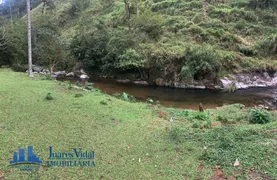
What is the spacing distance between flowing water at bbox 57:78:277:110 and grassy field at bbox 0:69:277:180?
766cm

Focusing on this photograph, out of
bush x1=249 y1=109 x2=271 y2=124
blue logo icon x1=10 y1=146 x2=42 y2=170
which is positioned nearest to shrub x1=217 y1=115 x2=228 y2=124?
bush x1=249 y1=109 x2=271 y2=124

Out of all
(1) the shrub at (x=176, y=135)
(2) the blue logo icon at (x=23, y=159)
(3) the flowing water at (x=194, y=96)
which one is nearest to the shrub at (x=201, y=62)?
(3) the flowing water at (x=194, y=96)

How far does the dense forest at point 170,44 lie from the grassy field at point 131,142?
597 inches

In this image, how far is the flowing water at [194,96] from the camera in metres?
18.3

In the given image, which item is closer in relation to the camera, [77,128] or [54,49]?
[77,128]

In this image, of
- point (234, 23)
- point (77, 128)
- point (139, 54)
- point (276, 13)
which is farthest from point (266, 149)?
point (276, 13)

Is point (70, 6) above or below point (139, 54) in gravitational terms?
above

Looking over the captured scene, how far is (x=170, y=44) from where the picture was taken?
27859 mm

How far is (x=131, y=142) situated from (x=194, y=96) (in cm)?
1419

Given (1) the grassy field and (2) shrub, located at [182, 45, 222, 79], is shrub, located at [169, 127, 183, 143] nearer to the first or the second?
(1) the grassy field

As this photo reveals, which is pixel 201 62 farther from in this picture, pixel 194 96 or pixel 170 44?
pixel 170 44

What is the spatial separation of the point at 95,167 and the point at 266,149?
4395 mm

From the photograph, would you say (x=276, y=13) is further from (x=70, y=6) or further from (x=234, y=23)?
(x=70, y=6)

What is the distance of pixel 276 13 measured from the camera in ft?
115
